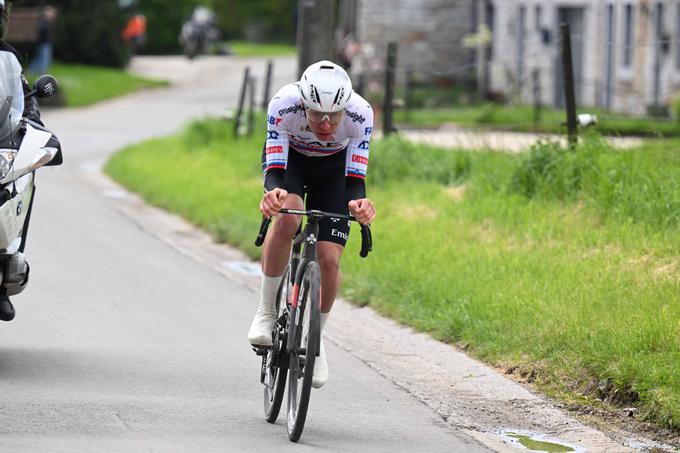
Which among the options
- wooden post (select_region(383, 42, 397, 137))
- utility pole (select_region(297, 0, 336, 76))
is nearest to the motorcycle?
wooden post (select_region(383, 42, 397, 137))

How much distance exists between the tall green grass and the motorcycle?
289cm

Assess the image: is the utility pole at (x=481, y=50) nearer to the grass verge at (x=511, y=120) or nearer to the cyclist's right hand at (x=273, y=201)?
the grass verge at (x=511, y=120)

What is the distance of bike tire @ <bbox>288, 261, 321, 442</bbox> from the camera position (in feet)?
24.1

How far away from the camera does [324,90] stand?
295 inches

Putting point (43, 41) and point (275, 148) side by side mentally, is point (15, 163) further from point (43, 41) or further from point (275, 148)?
point (43, 41)

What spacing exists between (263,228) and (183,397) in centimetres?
119

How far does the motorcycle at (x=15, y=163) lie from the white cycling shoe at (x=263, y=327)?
4.98 ft

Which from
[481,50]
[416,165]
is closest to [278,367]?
[416,165]

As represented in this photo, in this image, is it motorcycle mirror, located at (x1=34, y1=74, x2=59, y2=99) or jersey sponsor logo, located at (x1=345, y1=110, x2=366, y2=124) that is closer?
jersey sponsor logo, located at (x1=345, y1=110, x2=366, y2=124)

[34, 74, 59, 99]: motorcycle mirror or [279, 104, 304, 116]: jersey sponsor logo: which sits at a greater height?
[279, 104, 304, 116]: jersey sponsor logo

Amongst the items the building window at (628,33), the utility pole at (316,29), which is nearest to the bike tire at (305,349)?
the utility pole at (316,29)

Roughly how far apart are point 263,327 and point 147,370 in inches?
51.1

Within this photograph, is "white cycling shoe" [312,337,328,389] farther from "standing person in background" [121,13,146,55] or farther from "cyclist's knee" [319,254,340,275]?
"standing person in background" [121,13,146,55]

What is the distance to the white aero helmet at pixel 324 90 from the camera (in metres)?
7.49
